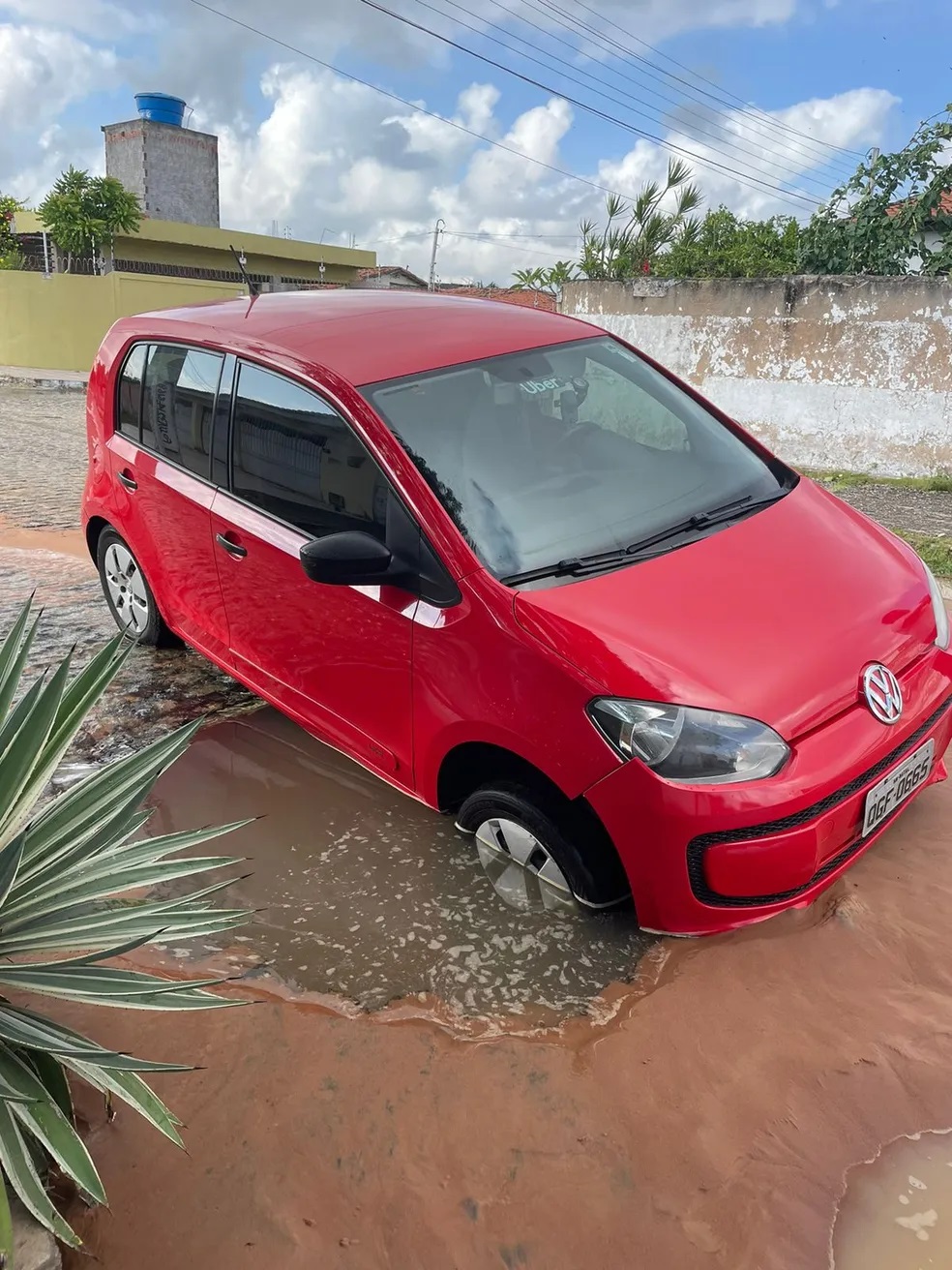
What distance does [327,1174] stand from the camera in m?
2.20

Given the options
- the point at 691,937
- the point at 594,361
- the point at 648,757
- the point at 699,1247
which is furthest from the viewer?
the point at 594,361

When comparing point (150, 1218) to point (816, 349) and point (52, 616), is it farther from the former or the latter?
point (816, 349)

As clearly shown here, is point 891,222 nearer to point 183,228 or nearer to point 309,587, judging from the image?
point 309,587

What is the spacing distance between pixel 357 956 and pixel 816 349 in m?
9.08

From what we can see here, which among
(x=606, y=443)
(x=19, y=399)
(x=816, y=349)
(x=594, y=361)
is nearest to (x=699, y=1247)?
(x=606, y=443)

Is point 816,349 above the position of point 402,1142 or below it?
above

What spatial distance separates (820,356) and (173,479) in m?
8.08

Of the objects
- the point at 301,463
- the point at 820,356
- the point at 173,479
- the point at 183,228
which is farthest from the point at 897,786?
the point at 183,228

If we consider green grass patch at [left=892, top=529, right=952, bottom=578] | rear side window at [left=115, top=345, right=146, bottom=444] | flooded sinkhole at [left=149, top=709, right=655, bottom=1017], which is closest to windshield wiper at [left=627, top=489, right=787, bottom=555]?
flooded sinkhole at [left=149, top=709, right=655, bottom=1017]

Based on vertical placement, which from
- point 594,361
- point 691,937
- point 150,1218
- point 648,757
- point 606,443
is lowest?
point 150,1218

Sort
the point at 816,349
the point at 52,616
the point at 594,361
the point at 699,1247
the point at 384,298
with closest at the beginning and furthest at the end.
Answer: the point at 699,1247, the point at 594,361, the point at 384,298, the point at 52,616, the point at 816,349

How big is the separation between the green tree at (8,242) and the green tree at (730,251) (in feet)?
62.6

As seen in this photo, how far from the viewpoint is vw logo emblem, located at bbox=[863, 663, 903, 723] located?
2.64 m

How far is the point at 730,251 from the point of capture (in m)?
17.4
